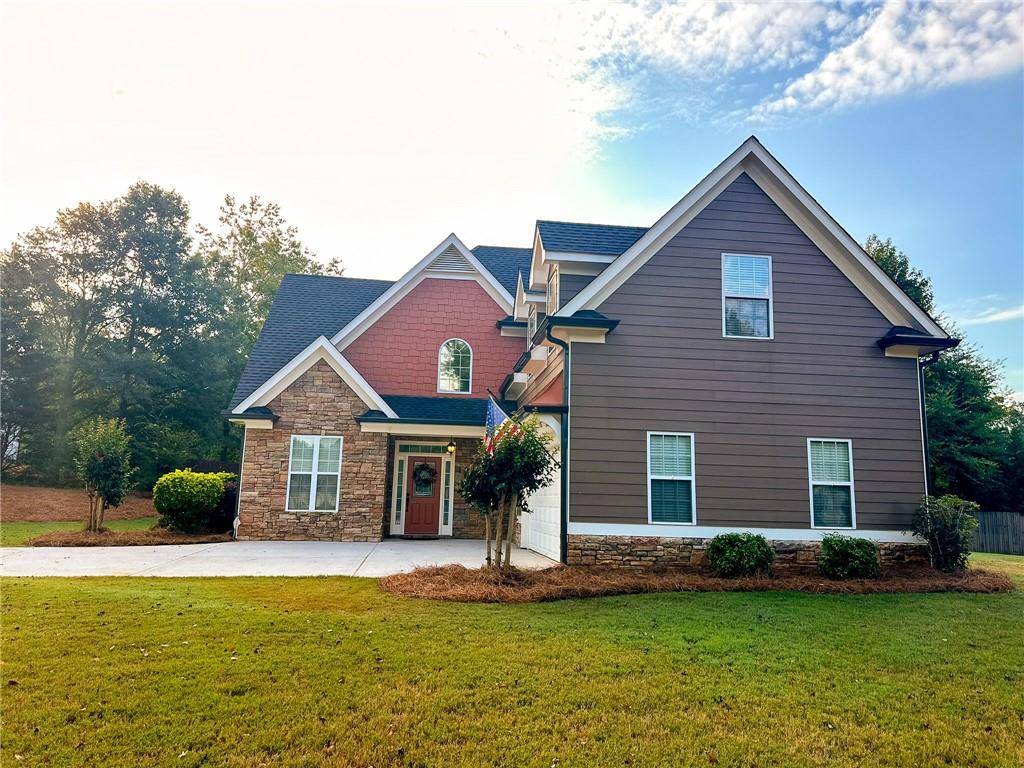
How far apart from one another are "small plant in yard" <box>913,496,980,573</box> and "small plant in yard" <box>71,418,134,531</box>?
16.6 metres

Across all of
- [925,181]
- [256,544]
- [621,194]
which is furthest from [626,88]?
[256,544]

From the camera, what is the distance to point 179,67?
8.84 metres

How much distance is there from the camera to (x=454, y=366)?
55.1ft

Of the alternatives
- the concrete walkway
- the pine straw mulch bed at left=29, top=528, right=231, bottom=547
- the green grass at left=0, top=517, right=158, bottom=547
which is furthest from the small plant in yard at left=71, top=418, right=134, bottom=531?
the concrete walkway

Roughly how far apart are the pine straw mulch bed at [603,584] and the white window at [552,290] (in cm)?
534

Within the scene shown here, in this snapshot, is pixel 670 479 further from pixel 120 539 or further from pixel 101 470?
pixel 101 470

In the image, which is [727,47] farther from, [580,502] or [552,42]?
[580,502]

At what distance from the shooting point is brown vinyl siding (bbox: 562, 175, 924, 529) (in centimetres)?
1024

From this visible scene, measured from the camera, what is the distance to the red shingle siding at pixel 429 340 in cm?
1647

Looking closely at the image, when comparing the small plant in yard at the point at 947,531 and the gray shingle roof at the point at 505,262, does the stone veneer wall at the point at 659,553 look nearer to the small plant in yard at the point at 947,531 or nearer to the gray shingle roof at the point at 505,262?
the small plant in yard at the point at 947,531

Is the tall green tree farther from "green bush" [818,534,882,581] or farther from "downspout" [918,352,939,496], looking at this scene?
"green bush" [818,534,882,581]

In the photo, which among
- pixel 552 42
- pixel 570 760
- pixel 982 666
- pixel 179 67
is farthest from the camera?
pixel 552 42

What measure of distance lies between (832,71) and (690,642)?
415 inches

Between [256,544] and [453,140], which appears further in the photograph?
[256,544]
